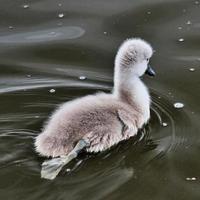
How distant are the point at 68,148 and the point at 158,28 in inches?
59.5

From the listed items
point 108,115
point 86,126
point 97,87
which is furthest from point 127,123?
point 97,87

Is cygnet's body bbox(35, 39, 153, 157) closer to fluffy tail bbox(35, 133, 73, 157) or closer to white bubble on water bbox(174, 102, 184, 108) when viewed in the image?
fluffy tail bbox(35, 133, 73, 157)

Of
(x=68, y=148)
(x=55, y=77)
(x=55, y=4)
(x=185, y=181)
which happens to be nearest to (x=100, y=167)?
(x=68, y=148)

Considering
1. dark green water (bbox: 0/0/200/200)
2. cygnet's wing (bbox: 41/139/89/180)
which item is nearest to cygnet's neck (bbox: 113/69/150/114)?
dark green water (bbox: 0/0/200/200)

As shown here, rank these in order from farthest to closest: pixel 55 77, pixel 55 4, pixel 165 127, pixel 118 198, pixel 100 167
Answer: pixel 55 4
pixel 55 77
pixel 165 127
pixel 100 167
pixel 118 198

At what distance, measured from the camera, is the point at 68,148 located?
9.21ft

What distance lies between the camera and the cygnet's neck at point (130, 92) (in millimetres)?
3094

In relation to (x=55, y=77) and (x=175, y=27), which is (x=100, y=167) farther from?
(x=175, y=27)

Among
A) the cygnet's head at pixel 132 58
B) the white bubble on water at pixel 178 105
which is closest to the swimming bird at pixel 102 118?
the cygnet's head at pixel 132 58

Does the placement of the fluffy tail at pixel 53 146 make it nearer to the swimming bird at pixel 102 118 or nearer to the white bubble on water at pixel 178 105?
the swimming bird at pixel 102 118

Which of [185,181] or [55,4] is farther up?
[55,4]

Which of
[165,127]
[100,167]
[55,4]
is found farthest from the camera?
[55,4]

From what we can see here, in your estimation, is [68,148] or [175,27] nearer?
[68,148]

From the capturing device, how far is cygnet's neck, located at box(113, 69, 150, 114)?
309 centimetres
